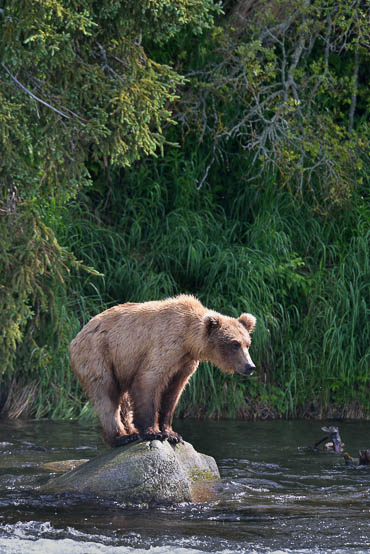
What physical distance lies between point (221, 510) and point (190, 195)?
653 centimetres

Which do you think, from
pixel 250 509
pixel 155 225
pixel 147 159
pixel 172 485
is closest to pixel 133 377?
pixel 172 485

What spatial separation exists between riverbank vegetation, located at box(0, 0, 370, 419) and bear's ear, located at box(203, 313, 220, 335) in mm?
2901

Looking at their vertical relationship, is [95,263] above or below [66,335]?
above

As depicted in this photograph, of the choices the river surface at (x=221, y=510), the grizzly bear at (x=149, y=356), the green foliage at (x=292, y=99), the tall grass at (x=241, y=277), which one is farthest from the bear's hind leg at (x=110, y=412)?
the green foliage at (x=292, y=99)

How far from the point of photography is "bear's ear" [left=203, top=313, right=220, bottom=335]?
6.35m

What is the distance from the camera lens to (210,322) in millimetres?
6371

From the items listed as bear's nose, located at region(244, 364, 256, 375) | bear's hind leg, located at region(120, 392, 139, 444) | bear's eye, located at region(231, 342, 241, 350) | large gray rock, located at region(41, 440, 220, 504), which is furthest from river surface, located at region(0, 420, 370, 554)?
bear's eye, located at region(231, 342, 241, 350)

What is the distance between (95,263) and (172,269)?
3.17 ft

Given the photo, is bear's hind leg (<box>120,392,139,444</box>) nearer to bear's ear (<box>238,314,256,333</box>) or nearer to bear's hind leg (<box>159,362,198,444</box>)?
bear's hind leg (<box>159,362,198,444</box>)

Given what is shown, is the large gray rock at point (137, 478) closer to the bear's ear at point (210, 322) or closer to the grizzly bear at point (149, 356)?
the grizzly bear at point (149, 356)

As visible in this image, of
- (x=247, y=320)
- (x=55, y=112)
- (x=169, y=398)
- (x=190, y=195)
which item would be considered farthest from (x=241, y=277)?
(x=169, y=398)

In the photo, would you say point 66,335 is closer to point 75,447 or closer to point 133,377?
point 75,447

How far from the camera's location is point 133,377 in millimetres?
6574

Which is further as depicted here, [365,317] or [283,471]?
[365,317]
